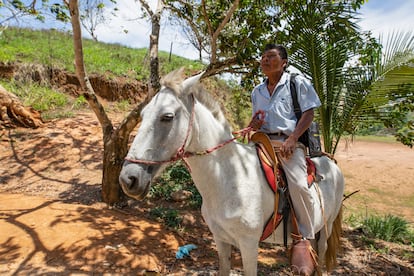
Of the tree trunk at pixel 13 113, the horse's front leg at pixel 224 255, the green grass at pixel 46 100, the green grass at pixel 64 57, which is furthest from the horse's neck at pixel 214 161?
the green grass at pixel 46 100

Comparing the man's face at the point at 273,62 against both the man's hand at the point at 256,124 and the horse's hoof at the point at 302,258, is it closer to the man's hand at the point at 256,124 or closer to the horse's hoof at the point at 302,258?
the man's hand at the point at 256,124

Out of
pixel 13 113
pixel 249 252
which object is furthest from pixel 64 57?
pixel 249 252

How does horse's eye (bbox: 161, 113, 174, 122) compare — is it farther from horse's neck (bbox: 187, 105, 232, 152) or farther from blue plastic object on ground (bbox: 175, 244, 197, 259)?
blue plastic object on ground (bbox: 175, 244, 197, 259)

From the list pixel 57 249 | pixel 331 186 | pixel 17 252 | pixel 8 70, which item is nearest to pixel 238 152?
pixel 331 186

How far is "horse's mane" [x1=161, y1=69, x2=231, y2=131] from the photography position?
196 cm

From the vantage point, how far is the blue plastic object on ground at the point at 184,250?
4.01 meters

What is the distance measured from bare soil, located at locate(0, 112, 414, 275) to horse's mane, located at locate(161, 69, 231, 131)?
2.38 metres

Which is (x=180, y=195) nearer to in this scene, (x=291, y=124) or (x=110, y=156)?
(x=110, y=156)

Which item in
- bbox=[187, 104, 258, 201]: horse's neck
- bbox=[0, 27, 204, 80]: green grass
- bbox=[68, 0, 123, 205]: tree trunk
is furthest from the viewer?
bbox=[0, 27, 204, 80]: green grass

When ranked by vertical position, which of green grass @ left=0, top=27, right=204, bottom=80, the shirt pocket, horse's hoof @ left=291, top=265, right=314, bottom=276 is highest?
green grass @ left=0, top=27, right=204, bottom=80

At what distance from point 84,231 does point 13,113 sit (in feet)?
19.6

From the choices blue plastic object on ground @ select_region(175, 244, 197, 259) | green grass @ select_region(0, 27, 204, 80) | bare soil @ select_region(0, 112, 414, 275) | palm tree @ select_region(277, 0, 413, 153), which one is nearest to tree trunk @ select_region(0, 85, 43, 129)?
bare soil @ select_region(0, 112, 414, 275)

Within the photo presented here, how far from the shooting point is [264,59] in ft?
8.26

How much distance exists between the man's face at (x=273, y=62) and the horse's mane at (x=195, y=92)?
0.65 m
